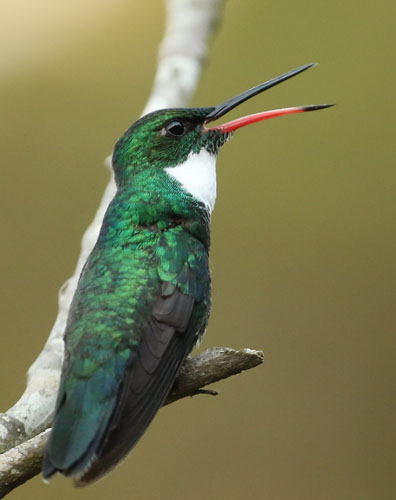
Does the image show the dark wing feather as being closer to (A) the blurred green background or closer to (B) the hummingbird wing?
(B) the hummingbird wing

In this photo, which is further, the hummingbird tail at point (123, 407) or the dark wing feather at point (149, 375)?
the dark wing feather at point (149, 375)

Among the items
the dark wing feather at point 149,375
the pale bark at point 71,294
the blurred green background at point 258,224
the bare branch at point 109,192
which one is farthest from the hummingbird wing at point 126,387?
the blurred green background at point 258,224

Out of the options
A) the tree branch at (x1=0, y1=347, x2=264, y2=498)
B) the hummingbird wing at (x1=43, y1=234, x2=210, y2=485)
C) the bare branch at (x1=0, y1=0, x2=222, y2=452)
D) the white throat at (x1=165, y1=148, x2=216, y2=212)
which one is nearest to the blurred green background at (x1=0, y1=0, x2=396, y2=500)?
the bare branch at (x1=0, y1=0, x2=222, y2=452)

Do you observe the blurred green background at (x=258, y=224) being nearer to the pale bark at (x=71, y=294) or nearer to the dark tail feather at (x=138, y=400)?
the pale bark at (x=71, y=294)

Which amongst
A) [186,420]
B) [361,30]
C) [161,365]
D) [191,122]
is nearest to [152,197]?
[191,122]

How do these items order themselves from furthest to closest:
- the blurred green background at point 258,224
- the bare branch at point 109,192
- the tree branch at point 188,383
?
1. the blurred green background at point 258,224
2. the bare branch at point 109,192
3. the tree branch at point 188,383

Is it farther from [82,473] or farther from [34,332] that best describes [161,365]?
[34,332]
